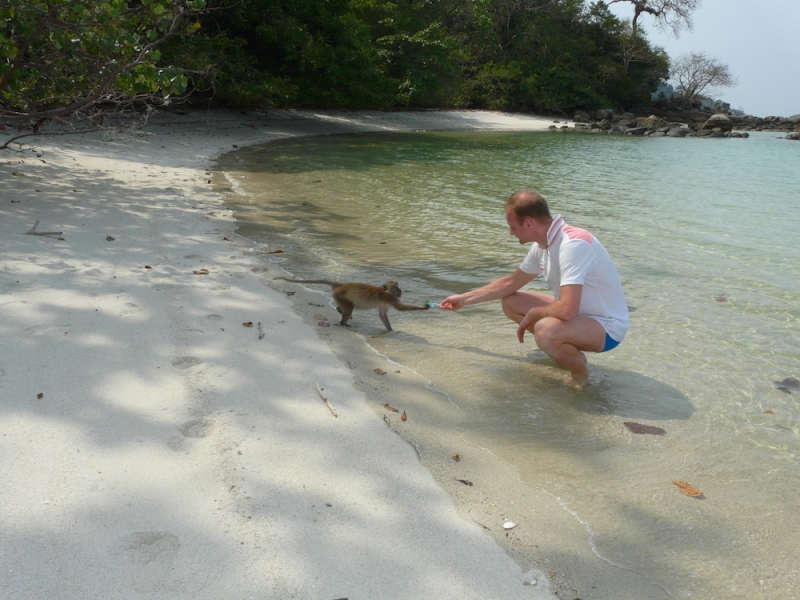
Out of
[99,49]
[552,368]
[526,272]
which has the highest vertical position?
[99,49]

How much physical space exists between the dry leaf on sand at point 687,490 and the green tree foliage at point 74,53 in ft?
24.0

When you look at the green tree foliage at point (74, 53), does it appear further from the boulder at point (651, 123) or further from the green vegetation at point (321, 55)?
the boulder at point (651, 123)

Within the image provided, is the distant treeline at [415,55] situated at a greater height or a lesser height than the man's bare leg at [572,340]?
greater

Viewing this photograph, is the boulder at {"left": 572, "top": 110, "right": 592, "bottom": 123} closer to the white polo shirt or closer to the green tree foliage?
the green tree foliage

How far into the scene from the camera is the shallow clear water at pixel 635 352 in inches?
128

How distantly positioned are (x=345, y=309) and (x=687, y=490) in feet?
10.1

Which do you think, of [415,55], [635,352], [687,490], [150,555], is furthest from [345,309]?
[415,55]

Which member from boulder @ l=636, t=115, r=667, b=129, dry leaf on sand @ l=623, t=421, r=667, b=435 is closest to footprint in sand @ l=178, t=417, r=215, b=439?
dry leaf on sand @ l=623, t=421, r=667, b=435

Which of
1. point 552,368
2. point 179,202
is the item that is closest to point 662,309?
point 552,368

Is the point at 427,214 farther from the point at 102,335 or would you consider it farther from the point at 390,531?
the point at 390,531

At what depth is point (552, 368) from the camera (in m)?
5.08

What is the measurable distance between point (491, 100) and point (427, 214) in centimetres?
3825

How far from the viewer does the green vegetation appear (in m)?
8.04

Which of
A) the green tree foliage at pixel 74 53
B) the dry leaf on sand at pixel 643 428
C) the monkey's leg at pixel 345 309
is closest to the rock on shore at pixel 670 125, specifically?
the green tree foliage at pixel 74 53
